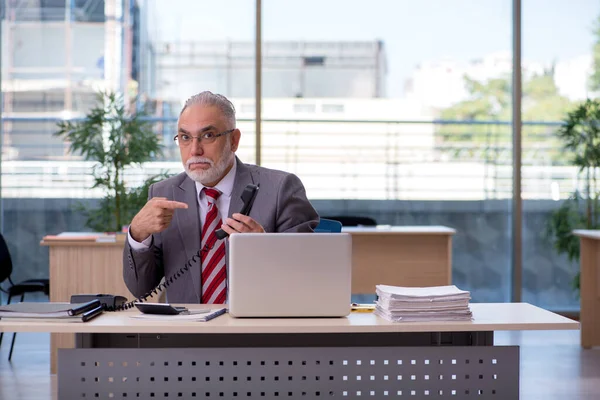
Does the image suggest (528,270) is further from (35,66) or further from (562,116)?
(35,66)

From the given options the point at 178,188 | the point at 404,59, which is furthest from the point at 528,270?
the point at 178,188

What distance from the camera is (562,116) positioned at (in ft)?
25.6

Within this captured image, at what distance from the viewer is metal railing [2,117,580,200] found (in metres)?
7.74

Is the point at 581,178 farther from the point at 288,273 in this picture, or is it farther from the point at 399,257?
the point at 288,273

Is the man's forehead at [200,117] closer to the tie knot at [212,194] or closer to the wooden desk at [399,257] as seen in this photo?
the tie knot at [212,194]

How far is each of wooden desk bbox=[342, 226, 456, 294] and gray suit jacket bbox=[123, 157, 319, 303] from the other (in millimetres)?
3339

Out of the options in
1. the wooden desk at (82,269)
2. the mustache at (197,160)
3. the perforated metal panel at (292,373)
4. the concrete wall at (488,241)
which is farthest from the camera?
the concrete wall at (488,241)

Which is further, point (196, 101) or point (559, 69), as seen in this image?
point (559, 69)

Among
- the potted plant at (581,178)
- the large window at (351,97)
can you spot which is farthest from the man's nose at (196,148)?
the potted plant at (581,178)

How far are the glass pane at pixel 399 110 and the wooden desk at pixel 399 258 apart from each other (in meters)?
1.11

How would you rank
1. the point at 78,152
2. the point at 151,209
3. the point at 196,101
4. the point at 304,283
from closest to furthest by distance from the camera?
the point at 304,283 < the point at 151,209 < the point at 196,101 < the point at 78,152

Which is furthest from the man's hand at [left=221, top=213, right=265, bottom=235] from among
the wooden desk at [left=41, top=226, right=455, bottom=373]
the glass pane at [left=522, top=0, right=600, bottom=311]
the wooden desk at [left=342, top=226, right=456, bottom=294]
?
the glass pane at [left=522, top=0, right=600, bottom=311]

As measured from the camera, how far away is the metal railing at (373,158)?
305 inches

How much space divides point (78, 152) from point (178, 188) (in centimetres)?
454
